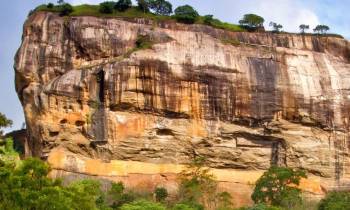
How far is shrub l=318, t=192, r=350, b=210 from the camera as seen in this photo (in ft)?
122

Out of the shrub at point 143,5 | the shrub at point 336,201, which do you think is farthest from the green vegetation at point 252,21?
the shrub at point 336,201

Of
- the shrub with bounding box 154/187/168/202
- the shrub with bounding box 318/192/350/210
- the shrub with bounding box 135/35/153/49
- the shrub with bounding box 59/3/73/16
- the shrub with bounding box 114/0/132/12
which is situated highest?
the shrub with bounding box 114/0/132/12

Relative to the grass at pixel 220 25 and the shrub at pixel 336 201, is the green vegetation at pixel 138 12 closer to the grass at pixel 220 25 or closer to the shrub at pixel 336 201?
the grass at pixel 220 25

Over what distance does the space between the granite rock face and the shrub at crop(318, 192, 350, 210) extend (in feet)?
10.0

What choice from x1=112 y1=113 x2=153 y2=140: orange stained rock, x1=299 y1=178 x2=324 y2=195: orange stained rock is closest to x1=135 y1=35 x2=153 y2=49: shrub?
x1=112 y1=113 x2=153 y2=140: orange stained rock

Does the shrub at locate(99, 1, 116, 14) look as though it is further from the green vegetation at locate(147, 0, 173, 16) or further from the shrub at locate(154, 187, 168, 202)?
the shrub at locate(154, 187, 168, 202)

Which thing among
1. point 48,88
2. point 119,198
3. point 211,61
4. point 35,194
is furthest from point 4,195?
point 211,61

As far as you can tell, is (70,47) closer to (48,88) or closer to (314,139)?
(48,88)

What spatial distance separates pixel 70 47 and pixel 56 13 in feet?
11.1

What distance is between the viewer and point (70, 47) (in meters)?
44.8

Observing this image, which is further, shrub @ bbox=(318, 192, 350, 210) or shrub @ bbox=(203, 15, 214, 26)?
shrub @ bbox=(203, 15, 214, 26)

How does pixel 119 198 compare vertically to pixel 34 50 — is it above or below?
below

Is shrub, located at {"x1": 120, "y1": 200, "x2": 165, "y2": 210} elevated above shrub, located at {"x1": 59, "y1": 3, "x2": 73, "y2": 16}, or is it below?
below

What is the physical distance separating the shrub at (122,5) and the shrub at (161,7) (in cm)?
189
